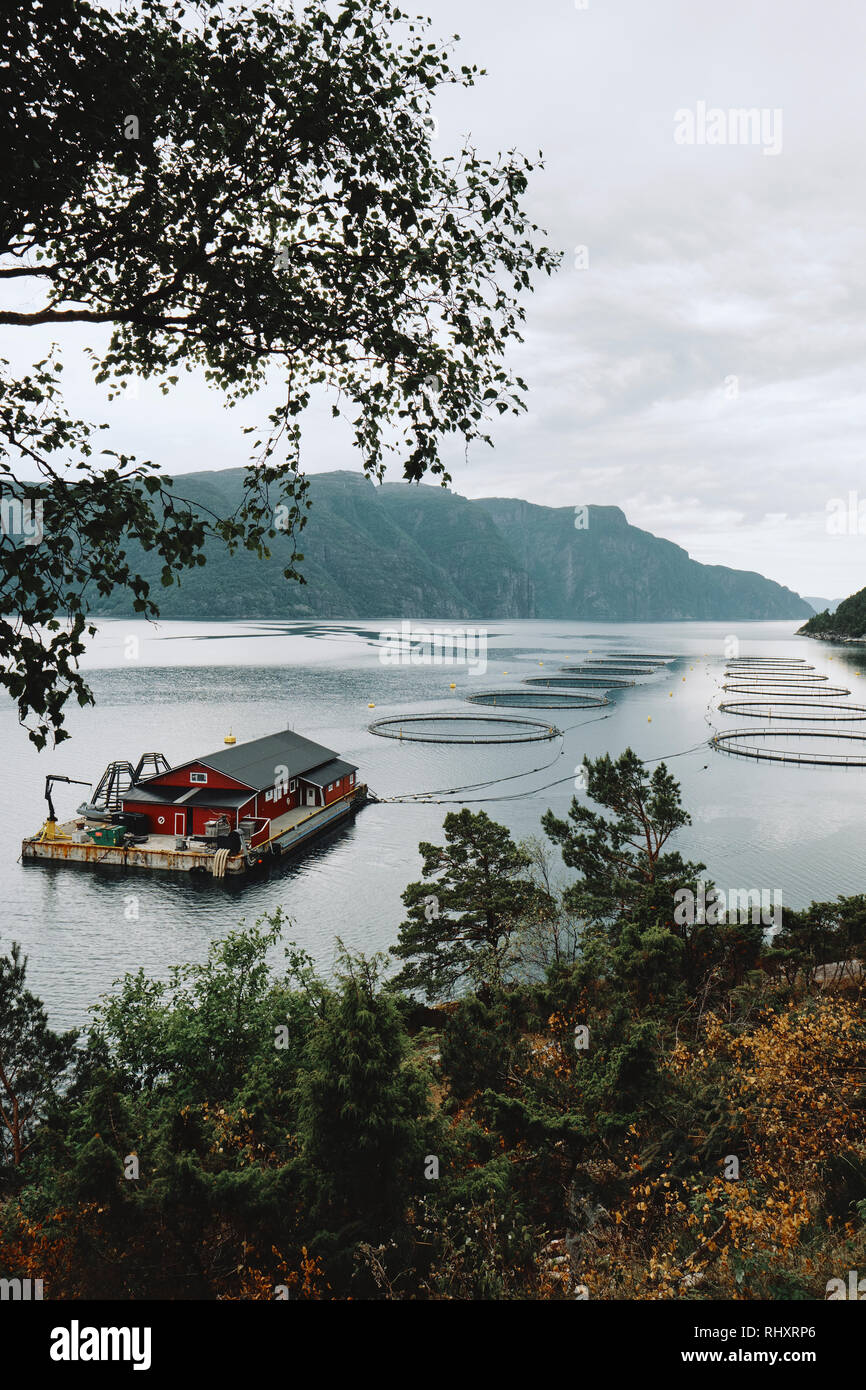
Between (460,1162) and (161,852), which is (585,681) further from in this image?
(460,1162)

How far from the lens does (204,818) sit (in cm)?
6100

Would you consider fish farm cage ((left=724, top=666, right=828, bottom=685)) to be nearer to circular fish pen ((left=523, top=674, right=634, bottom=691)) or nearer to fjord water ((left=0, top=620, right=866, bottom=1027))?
fjord water ((left=0, top=620, right=866, bottom=1027))

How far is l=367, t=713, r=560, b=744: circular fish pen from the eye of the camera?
104250 millimetres

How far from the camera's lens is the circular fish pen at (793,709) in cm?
11962

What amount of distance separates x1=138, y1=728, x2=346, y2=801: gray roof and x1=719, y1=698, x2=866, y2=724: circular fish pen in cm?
8461

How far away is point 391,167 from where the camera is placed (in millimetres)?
7898

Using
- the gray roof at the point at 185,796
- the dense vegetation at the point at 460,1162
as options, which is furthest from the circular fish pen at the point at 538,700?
the dense vegetation at the point at 460,1162

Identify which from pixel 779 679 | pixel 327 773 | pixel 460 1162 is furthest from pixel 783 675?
pixel 460 1162

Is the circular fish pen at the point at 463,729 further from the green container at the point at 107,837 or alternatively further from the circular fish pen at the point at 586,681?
the green container at the point at 107,837

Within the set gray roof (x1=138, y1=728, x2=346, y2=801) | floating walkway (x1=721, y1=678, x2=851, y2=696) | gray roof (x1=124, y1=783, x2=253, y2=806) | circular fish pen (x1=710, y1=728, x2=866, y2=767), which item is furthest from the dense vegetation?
floating walkway (x1=721, y1=678, x2=851, y2=696)

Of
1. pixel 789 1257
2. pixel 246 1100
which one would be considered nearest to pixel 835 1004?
pixel 789 1257

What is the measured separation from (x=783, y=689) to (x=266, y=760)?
129669 mm
